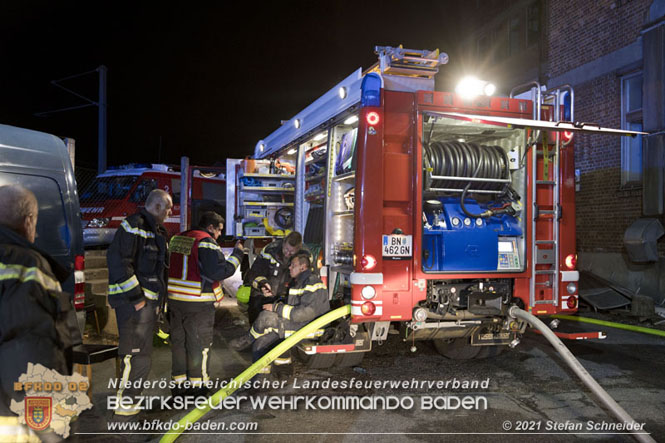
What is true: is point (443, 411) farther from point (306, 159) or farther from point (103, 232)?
point (103, 232)

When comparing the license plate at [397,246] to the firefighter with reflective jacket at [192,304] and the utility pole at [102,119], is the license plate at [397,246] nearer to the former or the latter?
the firefighter with reflective jacket at [192,304]

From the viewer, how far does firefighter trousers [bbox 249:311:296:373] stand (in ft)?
15.6

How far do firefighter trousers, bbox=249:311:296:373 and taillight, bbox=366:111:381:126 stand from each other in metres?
1.95

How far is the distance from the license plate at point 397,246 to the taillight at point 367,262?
0.13 metres

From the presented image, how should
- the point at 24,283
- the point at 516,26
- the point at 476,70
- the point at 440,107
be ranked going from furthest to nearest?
the point at 476,70, the point at 516,26, the point at 440,107, the point at 24,283

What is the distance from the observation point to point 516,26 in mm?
15164

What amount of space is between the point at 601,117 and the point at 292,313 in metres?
9.33

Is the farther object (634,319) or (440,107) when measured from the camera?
(634,319)

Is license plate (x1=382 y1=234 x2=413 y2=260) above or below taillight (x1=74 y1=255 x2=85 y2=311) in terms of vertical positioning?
above

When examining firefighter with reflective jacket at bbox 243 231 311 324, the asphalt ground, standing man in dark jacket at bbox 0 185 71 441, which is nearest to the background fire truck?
the asphalt ground

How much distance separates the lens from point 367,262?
4461mm

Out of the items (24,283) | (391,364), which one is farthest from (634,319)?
(24,283)

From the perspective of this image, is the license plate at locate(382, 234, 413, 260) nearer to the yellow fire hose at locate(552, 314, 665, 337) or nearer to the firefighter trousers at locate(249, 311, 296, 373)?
the firefighter trousers at locate(249, 311, 296, 373)

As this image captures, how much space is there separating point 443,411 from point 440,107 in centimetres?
266
